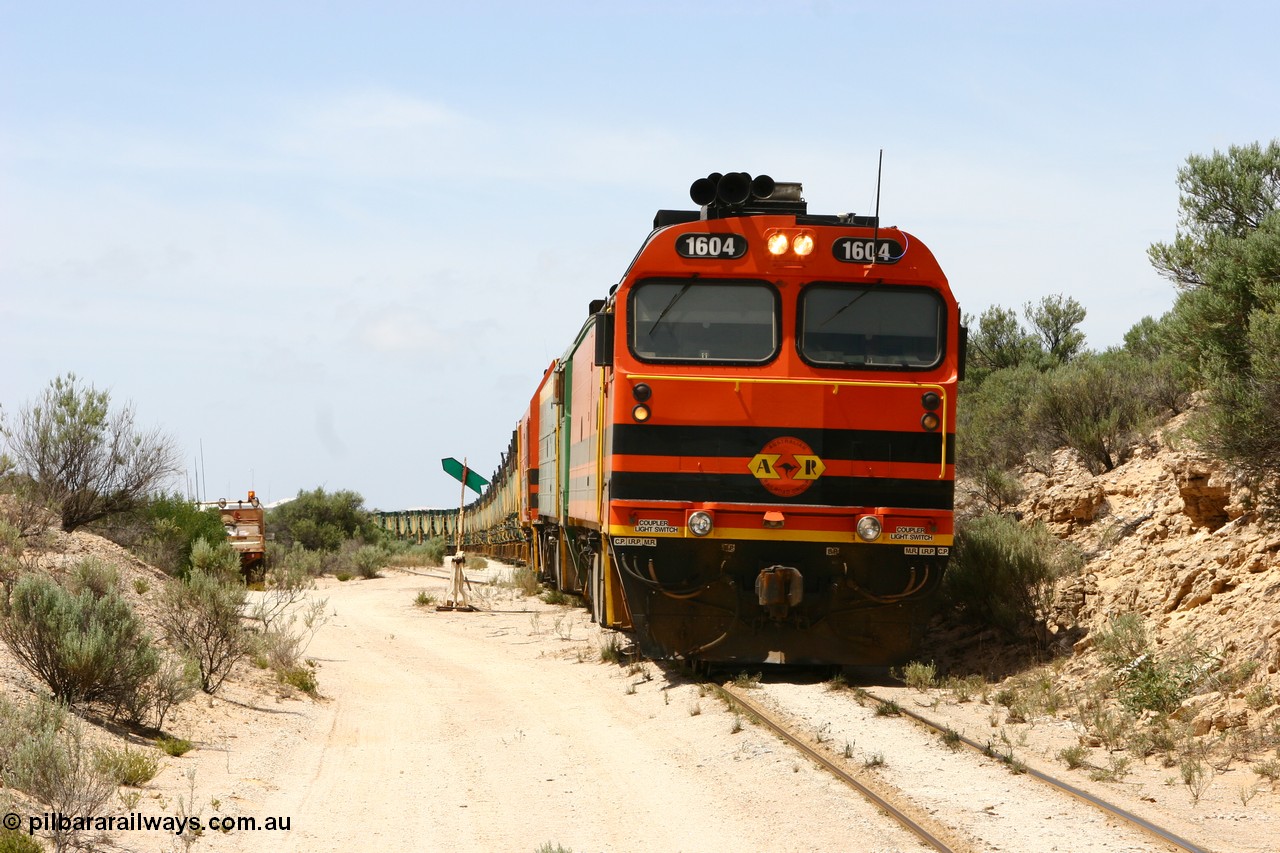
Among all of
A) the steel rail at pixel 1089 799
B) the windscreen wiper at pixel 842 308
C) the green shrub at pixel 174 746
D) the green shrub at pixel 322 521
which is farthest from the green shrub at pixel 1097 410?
the green shrub at pixel 322 521

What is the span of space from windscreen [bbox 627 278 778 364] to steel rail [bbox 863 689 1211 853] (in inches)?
133

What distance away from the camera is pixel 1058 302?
29328 mm

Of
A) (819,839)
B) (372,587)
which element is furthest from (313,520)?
(819,839)

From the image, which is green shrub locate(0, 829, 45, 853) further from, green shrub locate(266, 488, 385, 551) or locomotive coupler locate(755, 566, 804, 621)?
green shrub locate(266, 488, 385, 551)

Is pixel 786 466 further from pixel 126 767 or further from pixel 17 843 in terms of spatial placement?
pixel 17 843

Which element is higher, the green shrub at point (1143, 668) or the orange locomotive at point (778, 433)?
the orange locomotive at point (778, 433)

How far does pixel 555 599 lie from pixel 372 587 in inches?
309

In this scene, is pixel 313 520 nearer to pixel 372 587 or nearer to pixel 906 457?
pixel 372 587

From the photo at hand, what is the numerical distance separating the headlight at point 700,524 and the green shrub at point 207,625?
438cm

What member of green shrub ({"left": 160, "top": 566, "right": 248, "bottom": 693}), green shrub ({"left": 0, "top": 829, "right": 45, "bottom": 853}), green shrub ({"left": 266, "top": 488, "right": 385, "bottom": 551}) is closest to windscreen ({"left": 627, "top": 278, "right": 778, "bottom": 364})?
green shrub ({"left": 160, "top": 566, "right": 248, "bottom": 693})

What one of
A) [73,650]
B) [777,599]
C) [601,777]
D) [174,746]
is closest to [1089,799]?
[601,777]

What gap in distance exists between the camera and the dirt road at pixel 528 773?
6586 millimetres

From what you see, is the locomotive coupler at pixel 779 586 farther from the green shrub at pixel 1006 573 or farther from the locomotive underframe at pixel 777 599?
the green shrub at pixel 1006 573

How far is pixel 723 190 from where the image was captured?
11.0 metres
